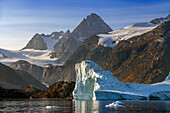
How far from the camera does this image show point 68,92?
154 metres

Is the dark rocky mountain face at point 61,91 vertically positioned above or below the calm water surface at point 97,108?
above

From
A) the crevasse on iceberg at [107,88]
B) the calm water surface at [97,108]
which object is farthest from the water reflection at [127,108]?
the crevasse on iceberg at [107,88]

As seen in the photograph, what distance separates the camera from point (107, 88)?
295ft

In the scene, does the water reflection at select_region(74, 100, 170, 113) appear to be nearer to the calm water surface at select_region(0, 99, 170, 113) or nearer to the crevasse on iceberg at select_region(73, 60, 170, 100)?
the calm water surface at select_region(0, 99, 170, 113)

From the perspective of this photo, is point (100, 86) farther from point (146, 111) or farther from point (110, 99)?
point (146, 111)

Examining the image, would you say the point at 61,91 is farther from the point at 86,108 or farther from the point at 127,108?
the point at 127,108

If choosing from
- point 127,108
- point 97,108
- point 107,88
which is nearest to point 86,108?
point 97,108

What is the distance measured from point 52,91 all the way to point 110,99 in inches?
2971

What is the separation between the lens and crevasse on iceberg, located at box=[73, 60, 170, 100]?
89.0 m

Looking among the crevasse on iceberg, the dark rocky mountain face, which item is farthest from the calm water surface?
the dark rocky mountain face

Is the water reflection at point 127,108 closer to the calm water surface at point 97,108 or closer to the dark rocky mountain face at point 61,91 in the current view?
the calm water surface at point 97,108

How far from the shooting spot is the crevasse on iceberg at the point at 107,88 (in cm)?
8900

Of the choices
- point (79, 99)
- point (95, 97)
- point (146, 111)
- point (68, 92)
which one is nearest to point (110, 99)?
point (95, 97)

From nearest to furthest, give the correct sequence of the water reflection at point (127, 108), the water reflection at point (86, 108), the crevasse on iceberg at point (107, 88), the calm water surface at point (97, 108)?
1. the water reflection at point (127, 108)
2. the calm water surface at point (97, 108)
3. the water reflection at point (86, 108)
4. the crevasse on iceberg at point (107, 88)
